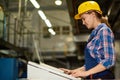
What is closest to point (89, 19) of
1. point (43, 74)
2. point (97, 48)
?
point (97, 48)

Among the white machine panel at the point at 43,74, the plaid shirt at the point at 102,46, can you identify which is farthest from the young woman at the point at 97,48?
the white machine panel at the point at 43,74

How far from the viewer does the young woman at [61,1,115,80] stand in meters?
2.76

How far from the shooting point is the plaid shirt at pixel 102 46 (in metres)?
2.77

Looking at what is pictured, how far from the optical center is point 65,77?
2.86 metres

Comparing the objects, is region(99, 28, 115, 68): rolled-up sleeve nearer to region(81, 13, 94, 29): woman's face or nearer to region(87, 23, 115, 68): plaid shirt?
region(87, 23, 115, 68): plaid shirt

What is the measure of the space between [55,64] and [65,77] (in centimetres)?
1475

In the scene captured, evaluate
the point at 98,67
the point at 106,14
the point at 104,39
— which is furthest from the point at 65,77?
the point at 106,14

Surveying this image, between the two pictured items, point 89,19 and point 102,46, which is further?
point 89,19

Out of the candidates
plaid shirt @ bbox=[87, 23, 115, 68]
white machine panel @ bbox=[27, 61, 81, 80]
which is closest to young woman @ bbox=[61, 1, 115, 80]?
plaid shirt @ bbox=[87, 23, 115, 68]

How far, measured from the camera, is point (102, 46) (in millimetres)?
2832

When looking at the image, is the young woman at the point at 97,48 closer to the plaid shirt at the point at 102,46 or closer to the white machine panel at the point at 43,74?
the plaid shirt at the point at 102,46

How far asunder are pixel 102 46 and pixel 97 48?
0.06 meters

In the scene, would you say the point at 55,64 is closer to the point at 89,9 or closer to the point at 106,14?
the point at 106,14

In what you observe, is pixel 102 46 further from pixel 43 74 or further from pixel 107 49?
pixel 43 74
